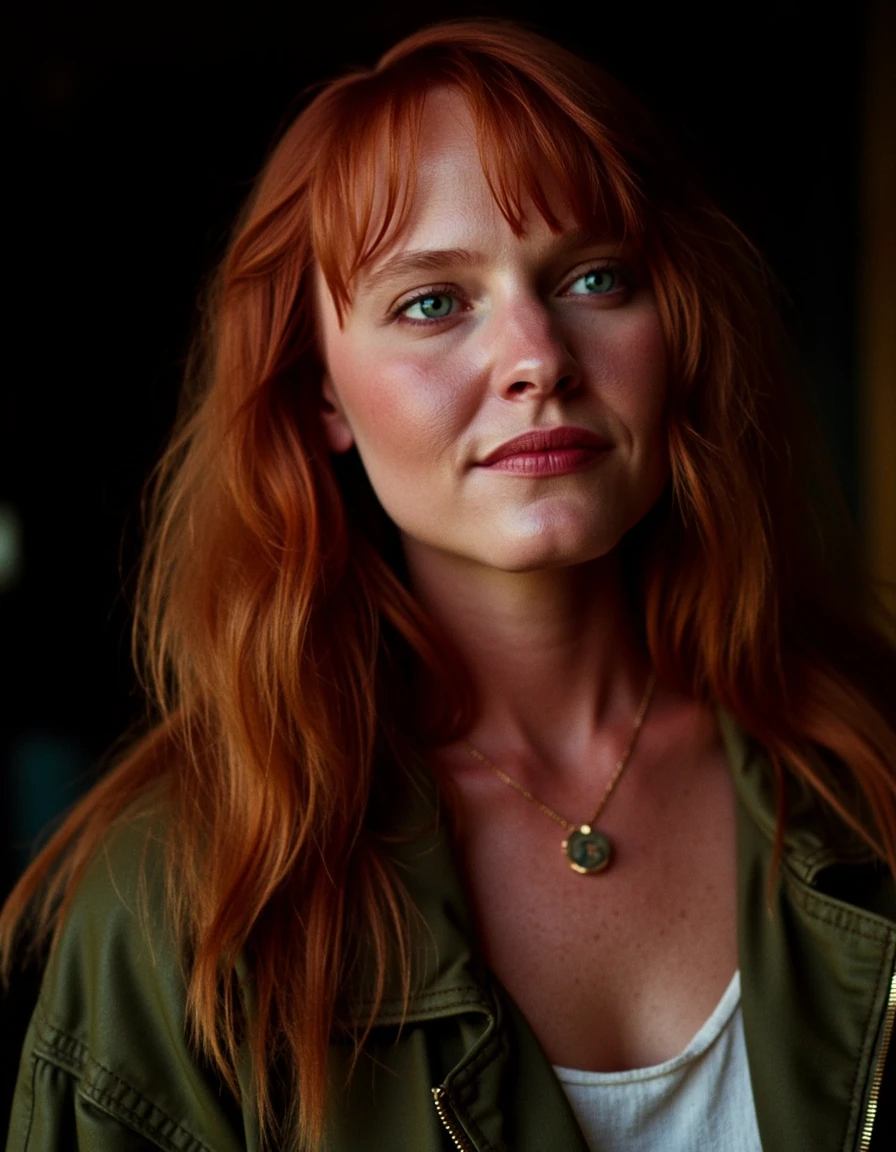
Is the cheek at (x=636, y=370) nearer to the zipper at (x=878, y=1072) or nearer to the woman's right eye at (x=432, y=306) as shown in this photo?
the woman's right eye at (x=432, y=306)

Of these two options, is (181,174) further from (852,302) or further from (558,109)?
(558,109)

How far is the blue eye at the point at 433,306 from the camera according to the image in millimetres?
1390

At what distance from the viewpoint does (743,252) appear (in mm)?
1673

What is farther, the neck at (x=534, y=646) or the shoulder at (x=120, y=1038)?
the neck at (x=534, y=646)

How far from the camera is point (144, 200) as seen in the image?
3.99 metres

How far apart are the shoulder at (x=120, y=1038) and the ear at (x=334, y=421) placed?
18.5 inches

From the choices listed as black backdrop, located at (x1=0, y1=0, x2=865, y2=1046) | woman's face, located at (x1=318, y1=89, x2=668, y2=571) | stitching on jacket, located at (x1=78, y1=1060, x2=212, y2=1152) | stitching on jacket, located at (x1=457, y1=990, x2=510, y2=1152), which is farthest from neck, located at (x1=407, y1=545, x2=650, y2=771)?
black backdrop, located at (x1=0, y1=0, x2=865, y2=1046)

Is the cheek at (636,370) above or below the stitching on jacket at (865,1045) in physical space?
above

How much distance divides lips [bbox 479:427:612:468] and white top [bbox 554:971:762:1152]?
583 millimetres

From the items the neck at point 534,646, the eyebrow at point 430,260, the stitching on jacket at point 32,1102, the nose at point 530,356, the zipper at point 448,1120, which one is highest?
the eyebrow at point 430,260

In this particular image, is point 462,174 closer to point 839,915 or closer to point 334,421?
point 334,421

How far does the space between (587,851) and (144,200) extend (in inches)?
120

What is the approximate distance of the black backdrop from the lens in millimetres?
3639

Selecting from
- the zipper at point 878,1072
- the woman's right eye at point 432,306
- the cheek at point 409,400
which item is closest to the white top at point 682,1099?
the zipper at point 878,1072
